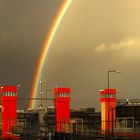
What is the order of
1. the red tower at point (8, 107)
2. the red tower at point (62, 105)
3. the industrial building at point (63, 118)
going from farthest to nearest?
the red tower at point (62, 105) → the red tower at point (8, 107) → the industrial building at point (63, 118)

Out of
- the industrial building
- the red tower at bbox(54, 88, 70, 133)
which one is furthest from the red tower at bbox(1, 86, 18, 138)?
the red tower at bbox(54, 88, 70, 133)

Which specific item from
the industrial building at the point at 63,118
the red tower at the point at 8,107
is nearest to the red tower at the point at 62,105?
the industrial building at the point at 63,118

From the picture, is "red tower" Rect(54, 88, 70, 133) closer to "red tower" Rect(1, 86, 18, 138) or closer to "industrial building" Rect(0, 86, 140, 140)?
"industrial building" Rect(0, 86, 140, 140)

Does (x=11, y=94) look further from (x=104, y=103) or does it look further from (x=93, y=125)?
(x=93, y=125)

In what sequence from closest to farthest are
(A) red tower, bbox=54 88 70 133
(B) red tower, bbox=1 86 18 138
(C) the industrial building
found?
(C) the industrial building, (B) red tower, bbox=1 86 18 138, (A) red tower, bbox=54 88 70 133

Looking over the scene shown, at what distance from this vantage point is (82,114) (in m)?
105

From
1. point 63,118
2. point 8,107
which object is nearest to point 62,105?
point 63,118

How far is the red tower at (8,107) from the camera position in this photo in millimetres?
77562

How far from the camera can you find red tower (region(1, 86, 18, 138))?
254 ft

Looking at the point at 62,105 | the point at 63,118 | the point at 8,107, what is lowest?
the point at 63,118

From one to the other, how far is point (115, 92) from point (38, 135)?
88.3 feet

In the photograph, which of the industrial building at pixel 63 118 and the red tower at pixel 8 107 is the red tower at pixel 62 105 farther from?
the red tower at pixel 8 107

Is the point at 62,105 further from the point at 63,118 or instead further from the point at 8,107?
the point at 8,107

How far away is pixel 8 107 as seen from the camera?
77.9 meters
